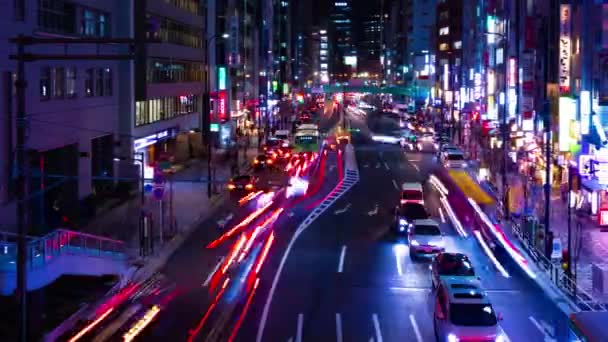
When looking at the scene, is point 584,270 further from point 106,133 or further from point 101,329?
point 106,133

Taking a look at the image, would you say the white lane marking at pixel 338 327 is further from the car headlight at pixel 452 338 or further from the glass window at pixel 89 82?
the glass window at pixel 89 82

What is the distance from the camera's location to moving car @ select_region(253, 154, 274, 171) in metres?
66.9

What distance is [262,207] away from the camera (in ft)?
160

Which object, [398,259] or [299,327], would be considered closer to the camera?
[299,327]

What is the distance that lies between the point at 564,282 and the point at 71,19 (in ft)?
87.4

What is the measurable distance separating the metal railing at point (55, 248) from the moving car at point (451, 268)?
37.6 feet

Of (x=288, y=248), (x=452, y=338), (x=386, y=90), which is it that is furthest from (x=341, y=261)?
(x=386, y=90)

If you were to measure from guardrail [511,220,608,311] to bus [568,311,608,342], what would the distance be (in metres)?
8.32

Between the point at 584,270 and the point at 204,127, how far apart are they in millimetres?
53991

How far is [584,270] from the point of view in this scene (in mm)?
→ 32062

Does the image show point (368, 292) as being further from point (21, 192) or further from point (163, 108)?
point (163, 108)

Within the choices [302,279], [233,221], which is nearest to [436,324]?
[302,279]

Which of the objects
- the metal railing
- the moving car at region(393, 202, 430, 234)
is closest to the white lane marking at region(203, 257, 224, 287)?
the metal railing

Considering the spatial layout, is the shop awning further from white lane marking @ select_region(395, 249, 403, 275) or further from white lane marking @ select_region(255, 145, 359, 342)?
white lane marking @ select_region(255, 145, 359, 342)
